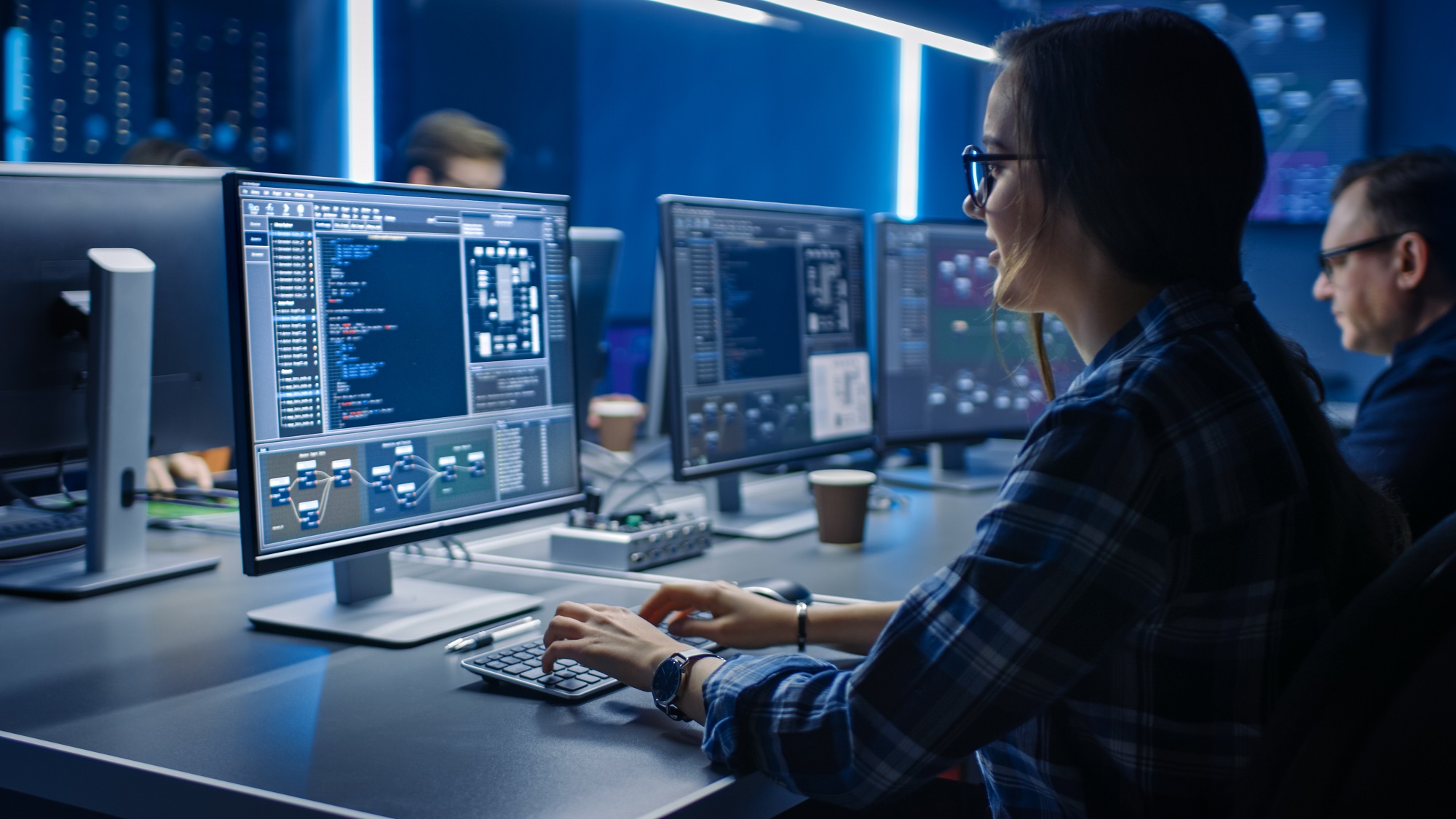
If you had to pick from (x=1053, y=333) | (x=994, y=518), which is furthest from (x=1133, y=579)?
(x=1053, y=333)

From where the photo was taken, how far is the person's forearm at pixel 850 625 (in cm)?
123

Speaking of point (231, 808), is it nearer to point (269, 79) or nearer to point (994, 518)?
point (994, 518)

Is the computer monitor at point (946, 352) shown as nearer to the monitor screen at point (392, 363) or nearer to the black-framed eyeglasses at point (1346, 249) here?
the black-framed eyeglasses at point (1346, 249)

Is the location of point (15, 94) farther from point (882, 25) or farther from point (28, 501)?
point (882, 25)

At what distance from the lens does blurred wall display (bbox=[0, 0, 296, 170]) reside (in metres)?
2.94

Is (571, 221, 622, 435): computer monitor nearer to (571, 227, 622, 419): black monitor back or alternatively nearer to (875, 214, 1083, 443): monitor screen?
(571, 227, 622, 419): black monitor back

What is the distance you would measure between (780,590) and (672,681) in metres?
0.37

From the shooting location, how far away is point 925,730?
81cm

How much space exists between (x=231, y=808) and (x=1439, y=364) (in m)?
1.86

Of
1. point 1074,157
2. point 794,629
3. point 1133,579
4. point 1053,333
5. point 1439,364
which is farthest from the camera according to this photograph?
point 1053,333

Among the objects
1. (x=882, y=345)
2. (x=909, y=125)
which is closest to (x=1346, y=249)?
(x=882, y=345)

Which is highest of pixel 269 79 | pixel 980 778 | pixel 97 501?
pixel 269 79

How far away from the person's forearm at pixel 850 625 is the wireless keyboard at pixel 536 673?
0.26 meters

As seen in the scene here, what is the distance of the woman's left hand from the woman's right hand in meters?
0.09
